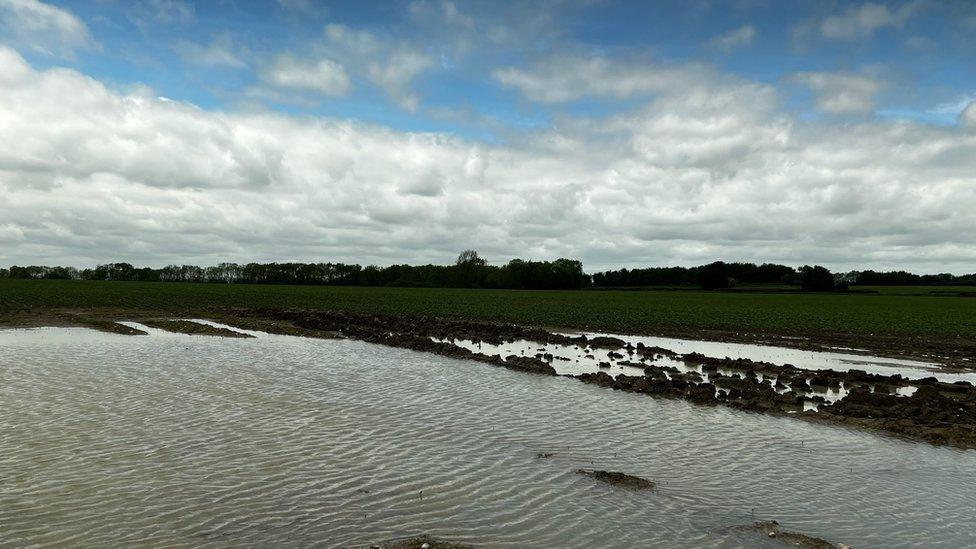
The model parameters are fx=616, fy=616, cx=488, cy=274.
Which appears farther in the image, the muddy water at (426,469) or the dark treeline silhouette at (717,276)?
the dark treeline silhouette at (717,276)

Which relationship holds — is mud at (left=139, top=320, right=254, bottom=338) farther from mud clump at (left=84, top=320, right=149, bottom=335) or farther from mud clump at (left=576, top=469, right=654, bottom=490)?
mud clump at (left=576, top=469, right=654, bottom=490)

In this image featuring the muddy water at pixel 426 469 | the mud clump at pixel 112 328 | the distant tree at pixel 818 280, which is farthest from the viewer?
the distant tree at pixel 818 280

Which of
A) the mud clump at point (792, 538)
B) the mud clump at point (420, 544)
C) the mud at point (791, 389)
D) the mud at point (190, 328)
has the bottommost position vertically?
the mud clump at point (792, 538)

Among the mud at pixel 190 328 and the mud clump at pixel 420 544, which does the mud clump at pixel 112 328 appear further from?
the mud clump at pixel 420 544

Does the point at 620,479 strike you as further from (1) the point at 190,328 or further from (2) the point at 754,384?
(1) the point at 190,328

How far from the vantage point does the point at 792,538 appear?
26.3 feet

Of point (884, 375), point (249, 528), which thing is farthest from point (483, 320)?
point (249, 528)

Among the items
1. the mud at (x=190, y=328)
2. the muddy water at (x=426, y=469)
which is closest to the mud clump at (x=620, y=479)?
the muddy water at (x=426, y=469)

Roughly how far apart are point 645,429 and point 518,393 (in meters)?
4.67

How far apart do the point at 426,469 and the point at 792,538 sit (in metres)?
5.48

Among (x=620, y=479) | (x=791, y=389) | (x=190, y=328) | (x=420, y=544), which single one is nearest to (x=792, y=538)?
(x=620, y=479)

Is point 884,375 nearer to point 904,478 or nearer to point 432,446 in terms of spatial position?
point 904,478

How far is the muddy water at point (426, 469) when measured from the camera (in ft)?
25.9

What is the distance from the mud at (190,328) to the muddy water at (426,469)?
14.3 metres
